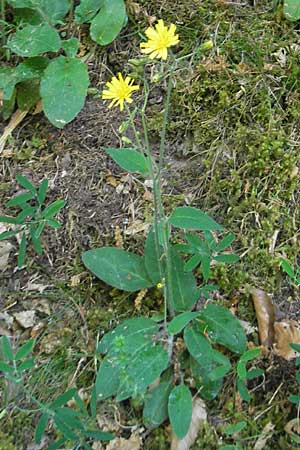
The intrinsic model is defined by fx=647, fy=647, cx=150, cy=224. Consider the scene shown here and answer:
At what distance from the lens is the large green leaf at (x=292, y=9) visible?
8.03 feet

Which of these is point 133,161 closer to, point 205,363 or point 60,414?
point 205,363

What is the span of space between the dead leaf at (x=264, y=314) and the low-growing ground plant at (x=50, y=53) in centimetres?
90

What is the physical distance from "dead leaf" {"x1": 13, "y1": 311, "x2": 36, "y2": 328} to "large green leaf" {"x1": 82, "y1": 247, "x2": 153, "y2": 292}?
0.25 meters

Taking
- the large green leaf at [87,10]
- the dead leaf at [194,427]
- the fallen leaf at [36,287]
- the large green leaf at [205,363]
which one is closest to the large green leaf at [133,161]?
the large green leaf at [205,363]

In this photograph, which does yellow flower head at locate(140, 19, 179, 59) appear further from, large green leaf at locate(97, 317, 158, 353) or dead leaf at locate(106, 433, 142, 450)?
dead leaf at locate(106, 433, 142, 450)

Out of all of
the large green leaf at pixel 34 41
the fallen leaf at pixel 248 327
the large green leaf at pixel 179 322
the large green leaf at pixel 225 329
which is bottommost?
the fallen leaf at pixel 248 327

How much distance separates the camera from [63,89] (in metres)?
2.33

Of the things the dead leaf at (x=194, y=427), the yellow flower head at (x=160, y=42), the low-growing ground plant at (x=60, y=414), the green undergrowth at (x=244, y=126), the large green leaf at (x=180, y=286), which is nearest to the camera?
the yellow flower head at (x=160, y=42)

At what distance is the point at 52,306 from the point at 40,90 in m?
0.80

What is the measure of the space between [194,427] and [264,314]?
1.35 feet

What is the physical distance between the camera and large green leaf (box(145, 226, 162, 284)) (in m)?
1.95

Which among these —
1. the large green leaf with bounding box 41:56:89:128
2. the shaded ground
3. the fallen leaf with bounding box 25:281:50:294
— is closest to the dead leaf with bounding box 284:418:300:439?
the shaded ground

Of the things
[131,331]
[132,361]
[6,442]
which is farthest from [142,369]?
→ [6,442]

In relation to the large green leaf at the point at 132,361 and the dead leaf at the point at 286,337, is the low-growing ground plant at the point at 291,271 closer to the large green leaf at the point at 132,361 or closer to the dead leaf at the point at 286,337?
the dead leaf at the point at 286,337
